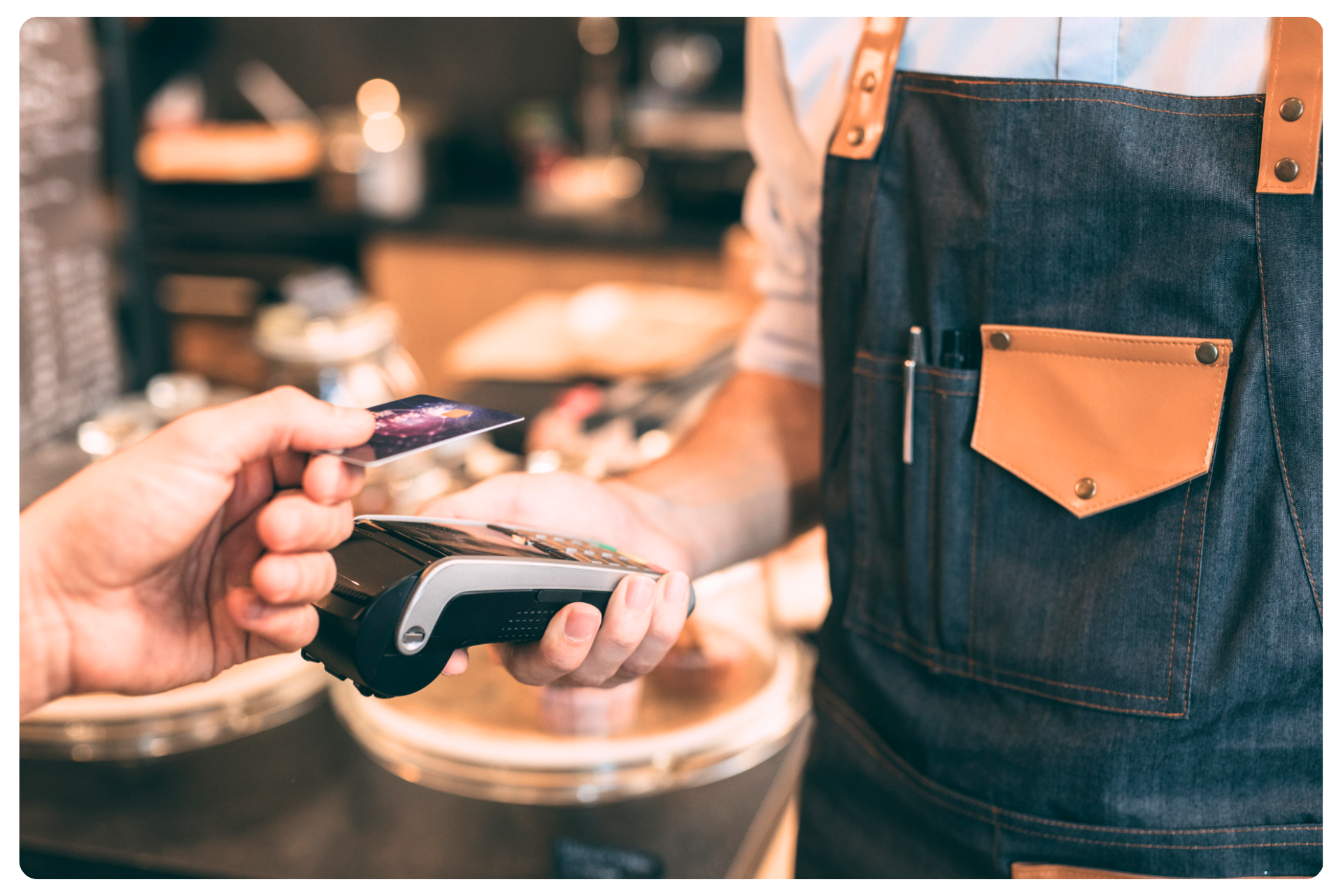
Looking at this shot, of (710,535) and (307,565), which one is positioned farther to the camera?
(710,535)

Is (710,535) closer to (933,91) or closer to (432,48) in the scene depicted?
(933,91)

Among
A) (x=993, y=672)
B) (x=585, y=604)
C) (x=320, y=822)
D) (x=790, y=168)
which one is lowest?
(x=320, y=822)

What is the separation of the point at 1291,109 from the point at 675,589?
479mm

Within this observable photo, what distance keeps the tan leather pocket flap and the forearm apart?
0.24m

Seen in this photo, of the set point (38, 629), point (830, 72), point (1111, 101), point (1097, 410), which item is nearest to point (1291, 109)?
point (1111, 101)

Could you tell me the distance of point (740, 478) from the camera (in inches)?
38.2

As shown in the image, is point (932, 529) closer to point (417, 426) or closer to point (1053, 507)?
point (1053, 507)

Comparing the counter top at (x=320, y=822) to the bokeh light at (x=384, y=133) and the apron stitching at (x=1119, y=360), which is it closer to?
the apron stitching at (x=1119, y=360)

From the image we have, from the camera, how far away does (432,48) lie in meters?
4.11

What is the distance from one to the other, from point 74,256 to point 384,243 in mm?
2028

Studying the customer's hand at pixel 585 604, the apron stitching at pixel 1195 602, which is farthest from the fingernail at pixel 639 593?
the apron stitching at pixel 1195 602

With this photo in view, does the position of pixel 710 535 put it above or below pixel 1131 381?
below

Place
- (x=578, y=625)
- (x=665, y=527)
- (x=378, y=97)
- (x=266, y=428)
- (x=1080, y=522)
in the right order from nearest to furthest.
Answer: (x=266, y=428), (x=578, y=625), (x=1080, y=522), (x=665, y=527), (x=378, y=97)

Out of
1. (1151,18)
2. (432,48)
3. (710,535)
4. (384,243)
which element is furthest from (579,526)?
(432,48)
